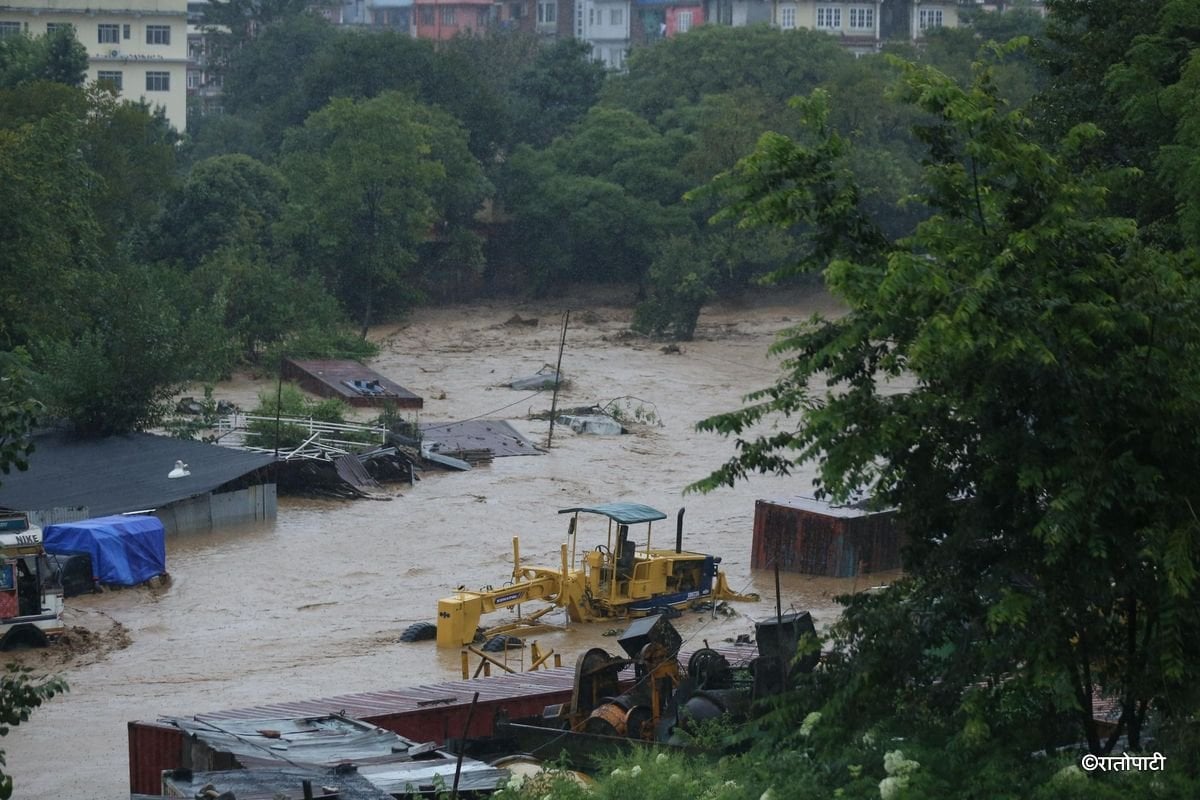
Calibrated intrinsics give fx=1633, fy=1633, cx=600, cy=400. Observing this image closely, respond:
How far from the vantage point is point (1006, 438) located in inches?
387

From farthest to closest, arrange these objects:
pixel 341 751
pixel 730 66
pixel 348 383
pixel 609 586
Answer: pixel 730 66 < pixel 348 383 < pixel 609 586 < pixel 341 751

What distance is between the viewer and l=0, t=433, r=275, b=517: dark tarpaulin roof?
98.0ft

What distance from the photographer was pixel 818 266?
11234mm

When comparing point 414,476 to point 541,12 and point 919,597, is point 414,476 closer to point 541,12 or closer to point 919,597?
point 919,597

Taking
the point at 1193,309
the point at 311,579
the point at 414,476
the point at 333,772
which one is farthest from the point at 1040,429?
the point at 414,476

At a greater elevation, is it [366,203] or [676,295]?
[366,203]

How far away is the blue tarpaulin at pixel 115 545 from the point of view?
26.9 metres

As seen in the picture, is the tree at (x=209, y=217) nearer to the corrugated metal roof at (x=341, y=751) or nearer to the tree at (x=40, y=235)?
the tree at (x=40, y=235)

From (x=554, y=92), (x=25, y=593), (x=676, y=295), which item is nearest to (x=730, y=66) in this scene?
(x=554, y=92)

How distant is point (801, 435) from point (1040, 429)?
1.47 metres

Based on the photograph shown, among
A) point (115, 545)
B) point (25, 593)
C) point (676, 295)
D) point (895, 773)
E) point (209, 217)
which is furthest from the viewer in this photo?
point (676, 295)

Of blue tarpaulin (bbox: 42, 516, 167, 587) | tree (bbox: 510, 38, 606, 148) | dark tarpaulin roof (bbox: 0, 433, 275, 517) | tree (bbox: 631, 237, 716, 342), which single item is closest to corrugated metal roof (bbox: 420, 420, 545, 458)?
dark tarpaulin roof (bbox: 0, 433, 275, 517)

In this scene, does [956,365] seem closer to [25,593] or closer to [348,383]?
[25,593]

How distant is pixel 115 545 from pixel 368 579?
14.1ft
